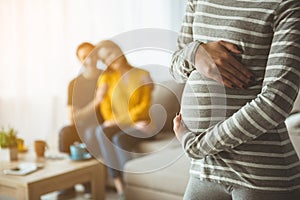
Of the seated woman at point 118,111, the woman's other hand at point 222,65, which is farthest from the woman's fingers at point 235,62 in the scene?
the seated woman at point 118,111

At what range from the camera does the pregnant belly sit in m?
1.11

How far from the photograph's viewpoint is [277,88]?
102 centimetres

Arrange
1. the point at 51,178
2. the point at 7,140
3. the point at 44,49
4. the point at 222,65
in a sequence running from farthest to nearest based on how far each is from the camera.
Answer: the point at 44,49 < the point at 7,140 < the point at 51,178 < the point at 222,65

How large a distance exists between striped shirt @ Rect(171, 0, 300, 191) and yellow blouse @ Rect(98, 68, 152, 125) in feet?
1.89

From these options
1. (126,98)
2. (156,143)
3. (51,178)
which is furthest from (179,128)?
(156,143)

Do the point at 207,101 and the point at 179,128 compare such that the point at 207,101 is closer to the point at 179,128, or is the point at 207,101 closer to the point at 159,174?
the point at 179,128

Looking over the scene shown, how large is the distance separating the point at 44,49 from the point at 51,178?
6.50ft

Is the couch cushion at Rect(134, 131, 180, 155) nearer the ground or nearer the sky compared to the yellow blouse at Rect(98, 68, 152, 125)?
nearer the ground

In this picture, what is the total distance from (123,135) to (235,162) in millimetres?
2029

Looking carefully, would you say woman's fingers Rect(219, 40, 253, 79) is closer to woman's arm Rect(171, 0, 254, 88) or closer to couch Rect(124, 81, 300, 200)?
woman's arm Rect(171, 0, 254, 88)

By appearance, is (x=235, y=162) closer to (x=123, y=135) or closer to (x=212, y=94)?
(x=212, y=94)

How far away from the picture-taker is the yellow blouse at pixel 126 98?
2178 mm

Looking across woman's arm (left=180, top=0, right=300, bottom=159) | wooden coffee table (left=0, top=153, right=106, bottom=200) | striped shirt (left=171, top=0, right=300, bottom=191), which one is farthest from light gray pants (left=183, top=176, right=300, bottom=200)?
wooden coffee table (left=0, top=153, right=106, bottom=200)

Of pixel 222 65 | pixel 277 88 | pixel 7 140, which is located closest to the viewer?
pixel 277 88
